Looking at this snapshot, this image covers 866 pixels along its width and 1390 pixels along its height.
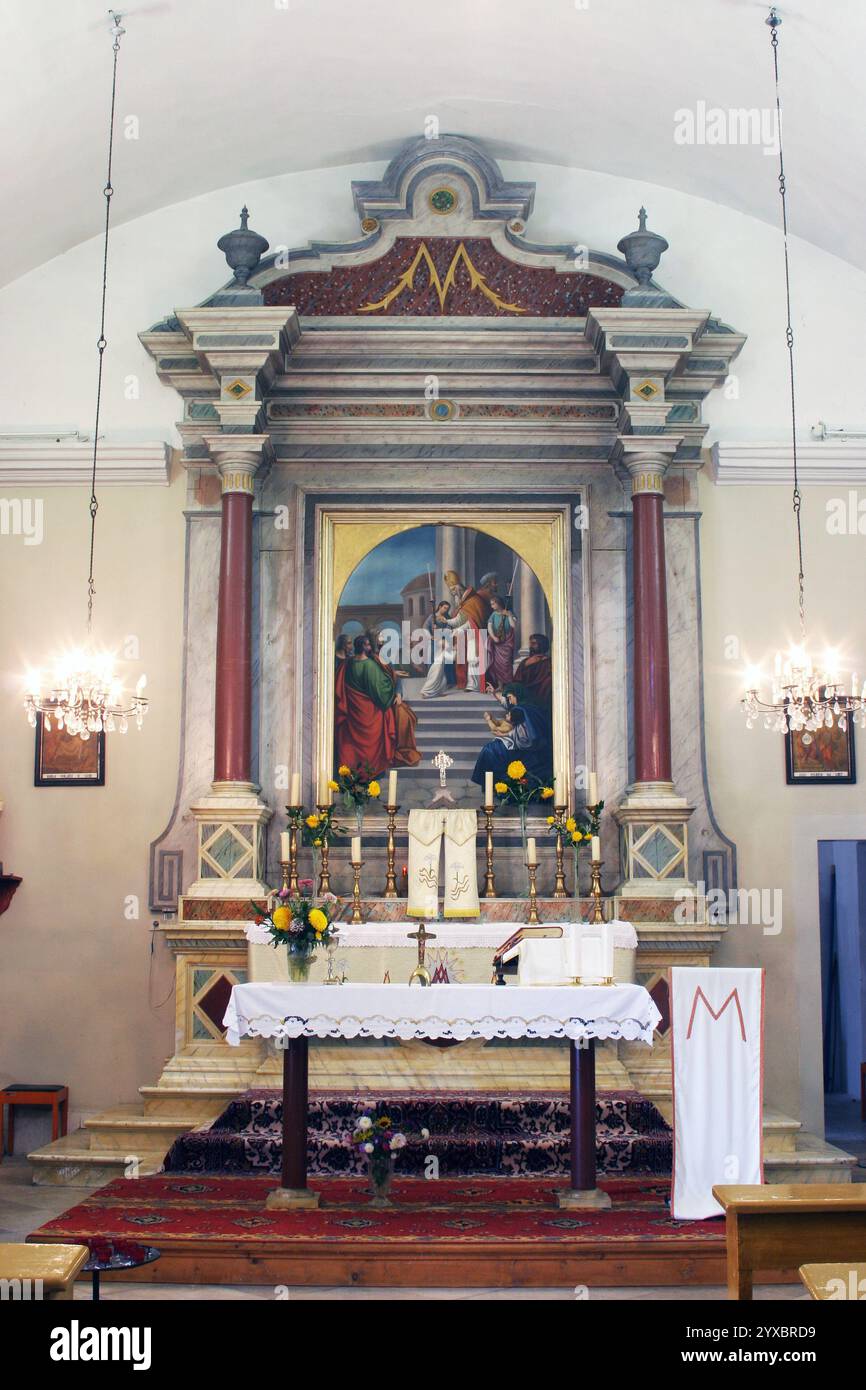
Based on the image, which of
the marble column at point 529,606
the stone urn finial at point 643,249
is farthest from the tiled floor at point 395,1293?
the stone urn finial at point 643,249

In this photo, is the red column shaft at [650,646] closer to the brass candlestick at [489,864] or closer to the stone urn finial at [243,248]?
the brass candlestick at [489,864]

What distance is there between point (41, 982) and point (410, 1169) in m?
3.34

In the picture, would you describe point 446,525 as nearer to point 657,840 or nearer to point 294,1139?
point 657,840

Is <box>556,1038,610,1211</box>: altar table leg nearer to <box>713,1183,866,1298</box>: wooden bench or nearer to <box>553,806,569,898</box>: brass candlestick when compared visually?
<box>713,1183,866,1298</box>: wooden bench

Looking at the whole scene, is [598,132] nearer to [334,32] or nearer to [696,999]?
[334,32]

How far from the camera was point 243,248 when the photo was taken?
1018 centimetres

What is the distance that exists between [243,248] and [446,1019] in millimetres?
5685

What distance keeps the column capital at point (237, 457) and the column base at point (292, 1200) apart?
4.82 meters

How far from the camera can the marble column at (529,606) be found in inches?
411

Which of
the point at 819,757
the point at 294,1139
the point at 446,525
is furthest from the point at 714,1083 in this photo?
the point at 446,525

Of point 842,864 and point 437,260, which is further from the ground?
point 437,260

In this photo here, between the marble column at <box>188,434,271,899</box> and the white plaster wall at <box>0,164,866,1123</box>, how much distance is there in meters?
0.58

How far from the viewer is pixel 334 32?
9.08 meters

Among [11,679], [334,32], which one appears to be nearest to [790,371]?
[334,32]
